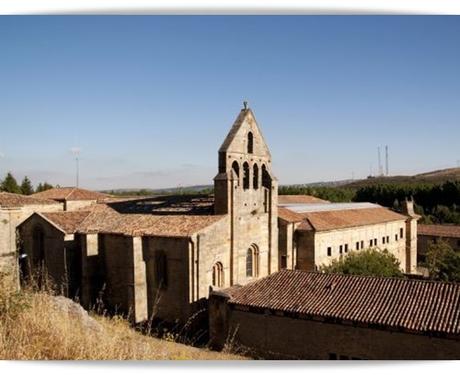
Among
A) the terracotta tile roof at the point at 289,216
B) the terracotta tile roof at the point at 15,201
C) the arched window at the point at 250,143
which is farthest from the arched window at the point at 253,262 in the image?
the terracotta tile roof at the point at 15,201

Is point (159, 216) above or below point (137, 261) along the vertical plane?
above

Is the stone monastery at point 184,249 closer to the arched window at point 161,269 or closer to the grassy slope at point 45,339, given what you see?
the arched window at point 161,269

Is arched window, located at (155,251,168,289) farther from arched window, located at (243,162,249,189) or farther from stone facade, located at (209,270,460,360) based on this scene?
arched window, located at (243,162,249,189)

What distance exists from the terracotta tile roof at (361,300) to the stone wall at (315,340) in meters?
0.30

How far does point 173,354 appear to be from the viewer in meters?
10.9

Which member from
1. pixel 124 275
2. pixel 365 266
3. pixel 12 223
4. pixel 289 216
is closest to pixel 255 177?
pixel 289 216

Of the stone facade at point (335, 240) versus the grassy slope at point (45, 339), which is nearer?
the grassy slope at point (45, 339)

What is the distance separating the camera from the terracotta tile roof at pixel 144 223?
21075mm

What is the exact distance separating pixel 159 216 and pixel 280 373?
45.1 ft

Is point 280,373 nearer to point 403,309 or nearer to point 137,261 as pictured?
point 403,309

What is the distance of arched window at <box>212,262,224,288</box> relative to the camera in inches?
857

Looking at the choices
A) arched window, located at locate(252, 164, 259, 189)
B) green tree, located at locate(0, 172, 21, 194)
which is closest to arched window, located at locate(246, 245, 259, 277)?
arched window, located at locate(252, 164, 259, 189)

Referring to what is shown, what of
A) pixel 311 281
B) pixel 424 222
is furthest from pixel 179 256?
pixel 424 222

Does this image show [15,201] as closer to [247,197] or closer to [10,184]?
[247,197]
